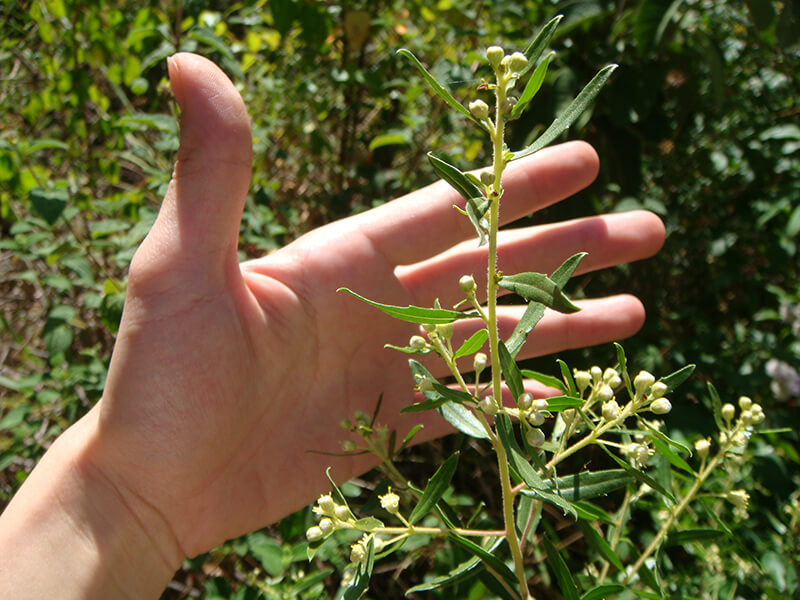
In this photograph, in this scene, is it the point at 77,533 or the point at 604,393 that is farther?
the point at 77,533

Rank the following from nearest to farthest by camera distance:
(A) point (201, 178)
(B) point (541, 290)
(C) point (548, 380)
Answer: (B) point (541, 290) → (C) point (548, 380) → (A) point (201, 178)

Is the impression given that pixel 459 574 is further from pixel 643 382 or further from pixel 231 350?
pixel 231 350

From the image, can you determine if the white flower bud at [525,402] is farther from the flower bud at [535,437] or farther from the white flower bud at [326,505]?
the white flower bud at [326,505]

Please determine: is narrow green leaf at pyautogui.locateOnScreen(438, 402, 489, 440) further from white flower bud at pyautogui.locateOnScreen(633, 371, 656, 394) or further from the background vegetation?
the background vegetation

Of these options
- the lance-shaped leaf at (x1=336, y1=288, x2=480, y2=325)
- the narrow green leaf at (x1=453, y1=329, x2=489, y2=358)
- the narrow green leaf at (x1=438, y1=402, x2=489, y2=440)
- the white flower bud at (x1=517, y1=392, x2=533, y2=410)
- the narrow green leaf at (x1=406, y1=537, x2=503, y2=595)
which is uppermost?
the lance-shaped leaf at (x1=336, y1=288, x2=480, y2=325)

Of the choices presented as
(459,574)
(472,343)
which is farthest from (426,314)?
(459,574)

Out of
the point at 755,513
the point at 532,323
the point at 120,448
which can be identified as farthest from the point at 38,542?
the point at 755,513

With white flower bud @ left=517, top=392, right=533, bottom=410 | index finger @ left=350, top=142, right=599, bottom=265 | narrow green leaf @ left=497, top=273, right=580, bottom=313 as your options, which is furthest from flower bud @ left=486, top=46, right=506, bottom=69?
index finger @ left=350, top=142, right=599, bottom=265

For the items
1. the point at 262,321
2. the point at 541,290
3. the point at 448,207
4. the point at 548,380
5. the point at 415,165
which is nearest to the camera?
the point at 541,290
